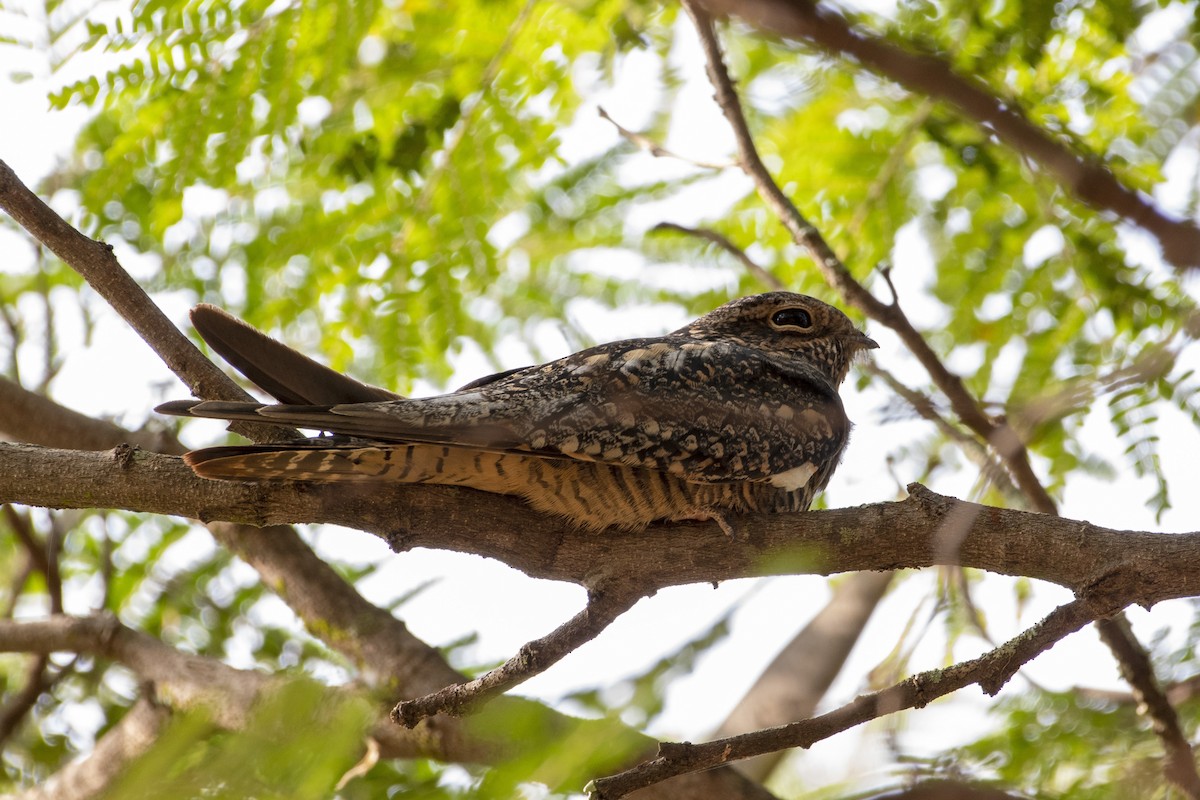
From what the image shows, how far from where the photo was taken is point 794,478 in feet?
8.80

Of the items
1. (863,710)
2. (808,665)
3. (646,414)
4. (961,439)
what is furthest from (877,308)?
(808,665)

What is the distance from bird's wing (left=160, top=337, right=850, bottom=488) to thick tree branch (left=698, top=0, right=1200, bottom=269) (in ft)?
4.64

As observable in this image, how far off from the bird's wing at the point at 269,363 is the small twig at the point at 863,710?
3.41ft

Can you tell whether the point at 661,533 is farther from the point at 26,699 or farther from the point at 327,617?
the point at 26,699

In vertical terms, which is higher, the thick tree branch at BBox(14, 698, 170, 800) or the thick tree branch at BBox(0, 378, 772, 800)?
the thick tree branch at BBox(0, 378, 772, 800)

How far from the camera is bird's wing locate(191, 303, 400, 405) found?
7.51ft

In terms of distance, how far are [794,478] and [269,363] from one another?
3.99 ft

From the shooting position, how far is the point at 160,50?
3197mm

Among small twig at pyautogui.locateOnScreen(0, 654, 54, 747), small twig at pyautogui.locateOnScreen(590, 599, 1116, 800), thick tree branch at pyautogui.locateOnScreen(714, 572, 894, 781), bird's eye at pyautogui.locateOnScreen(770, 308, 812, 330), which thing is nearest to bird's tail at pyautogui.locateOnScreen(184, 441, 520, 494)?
small twig at pyautogui.locateOnScreen(590, 599, 1116, 800)

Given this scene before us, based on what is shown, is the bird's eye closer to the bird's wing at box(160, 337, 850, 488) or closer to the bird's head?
the bird's head

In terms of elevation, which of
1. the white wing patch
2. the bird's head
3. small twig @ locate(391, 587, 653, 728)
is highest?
the bird's head

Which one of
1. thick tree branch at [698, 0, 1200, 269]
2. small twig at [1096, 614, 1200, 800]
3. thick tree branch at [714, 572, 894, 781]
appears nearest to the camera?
thick tree branch at [698, 0, 1200, 269]

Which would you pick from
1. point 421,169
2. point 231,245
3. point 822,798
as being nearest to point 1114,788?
point 822,798

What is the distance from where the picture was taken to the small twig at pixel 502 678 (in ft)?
6.91
